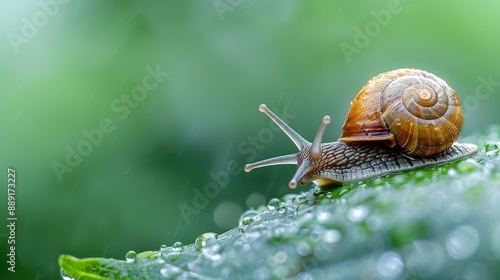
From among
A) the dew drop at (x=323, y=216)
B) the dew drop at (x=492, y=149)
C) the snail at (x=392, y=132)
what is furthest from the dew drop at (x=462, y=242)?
the snail at (x=392, y=132)

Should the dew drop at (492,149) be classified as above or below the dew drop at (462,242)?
below

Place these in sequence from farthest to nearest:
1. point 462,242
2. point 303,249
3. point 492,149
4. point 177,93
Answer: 1. point 177,93
2. point 492,149
3. point 303,249
4. point 462,242

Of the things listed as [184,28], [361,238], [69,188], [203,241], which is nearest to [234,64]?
[184,28]

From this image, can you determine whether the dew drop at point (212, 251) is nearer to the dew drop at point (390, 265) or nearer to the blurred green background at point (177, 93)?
the dew drop at point (390, 265)

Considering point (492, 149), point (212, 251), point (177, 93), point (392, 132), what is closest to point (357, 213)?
point (212, 251)

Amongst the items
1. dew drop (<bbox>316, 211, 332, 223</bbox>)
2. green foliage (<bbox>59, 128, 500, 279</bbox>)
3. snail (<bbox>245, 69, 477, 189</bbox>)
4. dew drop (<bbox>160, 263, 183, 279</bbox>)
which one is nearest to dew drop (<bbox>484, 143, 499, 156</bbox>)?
snail (<bbox>245, 69, 477, 189</bbox>)

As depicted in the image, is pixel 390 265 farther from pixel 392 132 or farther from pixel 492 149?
pixel 392 132
